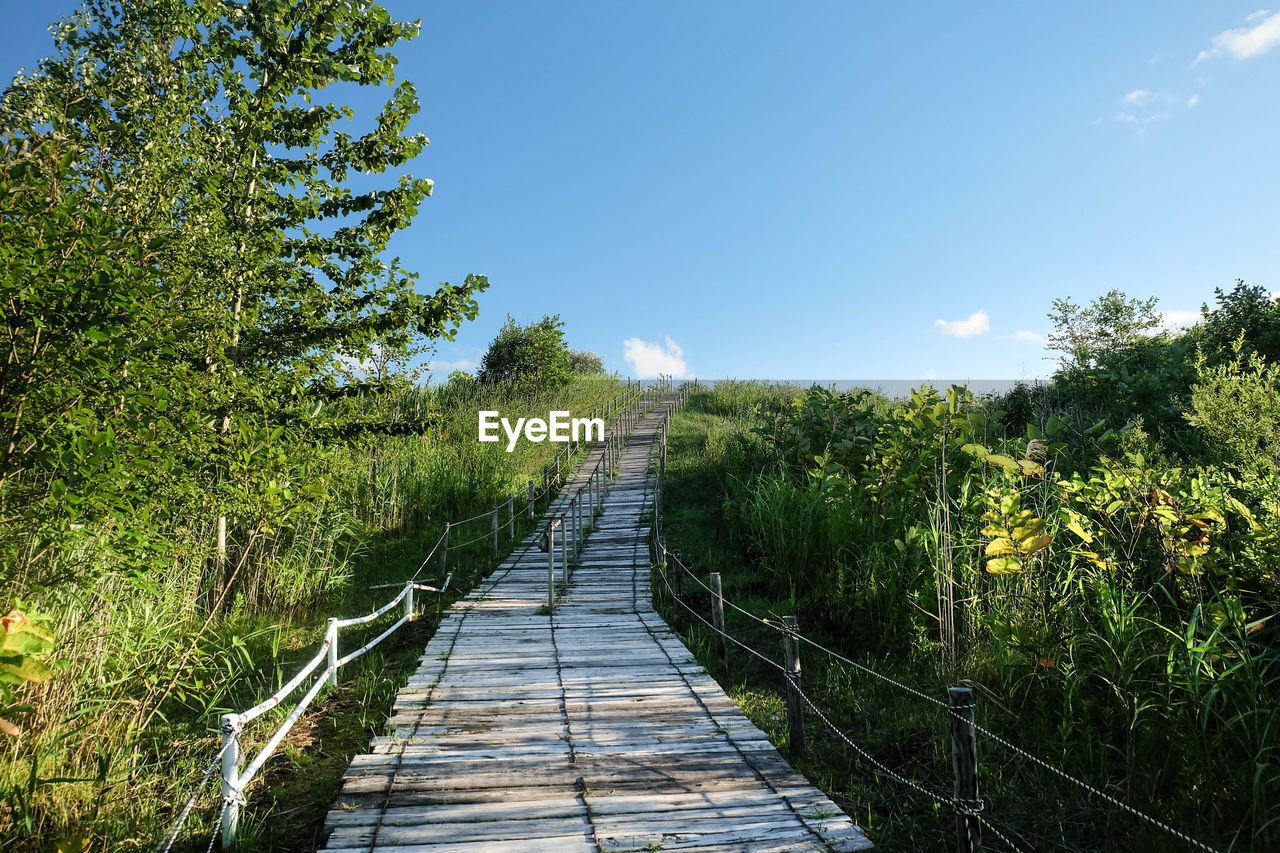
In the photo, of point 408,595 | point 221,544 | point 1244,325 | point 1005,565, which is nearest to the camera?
point 1005,565

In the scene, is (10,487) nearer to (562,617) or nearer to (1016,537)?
(562,617)

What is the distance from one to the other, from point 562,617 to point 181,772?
14.7ft

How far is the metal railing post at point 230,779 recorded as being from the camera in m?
2.99

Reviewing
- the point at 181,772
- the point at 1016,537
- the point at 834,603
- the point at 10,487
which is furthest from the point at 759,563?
the point at 10,487

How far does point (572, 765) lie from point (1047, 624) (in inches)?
119

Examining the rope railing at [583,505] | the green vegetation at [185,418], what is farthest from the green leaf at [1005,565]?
the rope railing at [583,505]

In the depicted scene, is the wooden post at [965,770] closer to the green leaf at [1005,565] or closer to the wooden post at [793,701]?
the wooden post at [793,701]

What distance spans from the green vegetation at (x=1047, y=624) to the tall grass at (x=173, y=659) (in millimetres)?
3402

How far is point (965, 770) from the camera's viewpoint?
2887 mm

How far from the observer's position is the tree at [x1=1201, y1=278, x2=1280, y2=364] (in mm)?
13672

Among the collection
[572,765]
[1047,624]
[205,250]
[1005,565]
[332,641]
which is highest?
[205,250]

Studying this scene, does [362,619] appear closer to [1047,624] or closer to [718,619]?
[718,619]

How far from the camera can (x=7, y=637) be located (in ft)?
8.37

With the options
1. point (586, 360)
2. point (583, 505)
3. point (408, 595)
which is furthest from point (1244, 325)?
point (586, 360)
